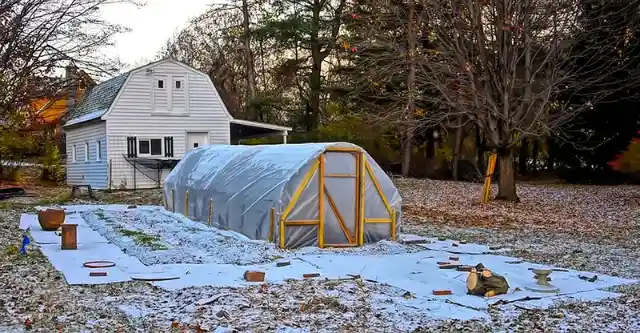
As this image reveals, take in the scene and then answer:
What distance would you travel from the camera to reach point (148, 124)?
22.6 meters

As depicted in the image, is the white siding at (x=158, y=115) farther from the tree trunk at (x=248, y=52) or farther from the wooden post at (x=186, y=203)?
the wooden post at (x=186, y=203)

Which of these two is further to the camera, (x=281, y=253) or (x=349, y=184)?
(x=349, y=184)

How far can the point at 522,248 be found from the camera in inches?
397

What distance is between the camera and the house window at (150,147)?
22531 millimetres

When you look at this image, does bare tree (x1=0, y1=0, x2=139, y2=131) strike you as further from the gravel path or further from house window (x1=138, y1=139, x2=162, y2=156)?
house window (x1=138, y1=139, x2=162, y2=156)

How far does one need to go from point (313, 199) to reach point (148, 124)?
46.2 feet

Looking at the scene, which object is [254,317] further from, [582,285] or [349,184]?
[349,184]

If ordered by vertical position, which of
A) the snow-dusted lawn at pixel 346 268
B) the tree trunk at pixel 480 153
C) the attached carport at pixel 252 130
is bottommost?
the snow-dusted lawn at pixel 346 268

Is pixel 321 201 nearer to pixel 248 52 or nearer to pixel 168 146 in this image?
pixel 168 146

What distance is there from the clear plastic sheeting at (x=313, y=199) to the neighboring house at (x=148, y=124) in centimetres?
1166

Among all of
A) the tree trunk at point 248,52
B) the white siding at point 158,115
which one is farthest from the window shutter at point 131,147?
the tree trunk at point 248,52

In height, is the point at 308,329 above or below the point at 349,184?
below

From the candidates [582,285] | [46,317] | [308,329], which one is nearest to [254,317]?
[308,329]

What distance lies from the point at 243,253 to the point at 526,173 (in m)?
26.1
